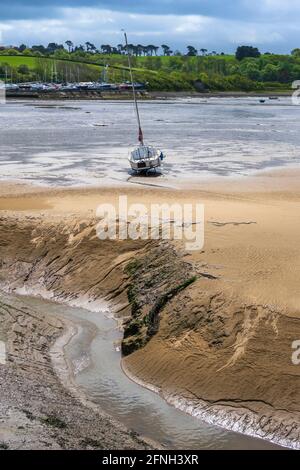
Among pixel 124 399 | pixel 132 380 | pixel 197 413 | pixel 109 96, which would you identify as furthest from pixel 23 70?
pixel 197 413

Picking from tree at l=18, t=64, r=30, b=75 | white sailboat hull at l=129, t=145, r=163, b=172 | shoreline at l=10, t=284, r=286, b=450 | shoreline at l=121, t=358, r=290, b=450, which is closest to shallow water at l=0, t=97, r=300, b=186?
white sailboat hull at l=129, t=145, r=163, b=172

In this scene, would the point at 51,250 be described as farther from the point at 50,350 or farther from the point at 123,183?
the point at 123,183

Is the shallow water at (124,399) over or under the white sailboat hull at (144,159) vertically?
under

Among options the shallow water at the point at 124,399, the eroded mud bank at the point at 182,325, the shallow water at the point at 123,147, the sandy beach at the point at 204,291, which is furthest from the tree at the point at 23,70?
the shallow water at the point at 124,399

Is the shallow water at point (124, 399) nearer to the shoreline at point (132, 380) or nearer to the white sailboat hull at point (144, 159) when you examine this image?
the shoreline at point (132, 380)

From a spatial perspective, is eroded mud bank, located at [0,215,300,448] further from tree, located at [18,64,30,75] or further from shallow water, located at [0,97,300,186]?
tree, located at [18,64,30,75]
